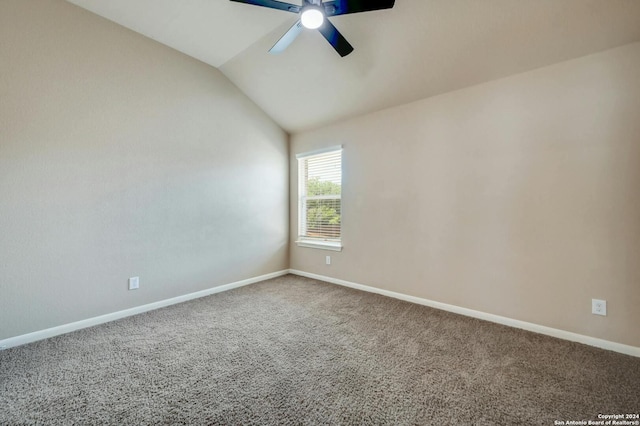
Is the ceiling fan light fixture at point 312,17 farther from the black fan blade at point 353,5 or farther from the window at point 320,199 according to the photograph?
the window at point 320,199

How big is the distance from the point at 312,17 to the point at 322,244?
9.44 feet

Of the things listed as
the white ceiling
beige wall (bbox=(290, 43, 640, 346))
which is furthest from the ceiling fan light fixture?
beige wall (bbox=(290, 43, 640, 346))

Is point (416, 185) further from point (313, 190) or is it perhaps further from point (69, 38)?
point (69, 38)

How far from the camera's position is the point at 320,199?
4.21 metres

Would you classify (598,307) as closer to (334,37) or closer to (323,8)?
(334,37)

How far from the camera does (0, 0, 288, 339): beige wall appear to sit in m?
2.21

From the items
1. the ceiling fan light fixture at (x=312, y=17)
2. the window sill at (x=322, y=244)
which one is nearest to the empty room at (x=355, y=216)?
the ceiling fan light fixture at (x=312, y=17)

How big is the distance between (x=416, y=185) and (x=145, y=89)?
319cm

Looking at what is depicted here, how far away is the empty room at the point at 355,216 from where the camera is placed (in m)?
1.69

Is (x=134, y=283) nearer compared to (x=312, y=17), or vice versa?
(x=312, y=17)

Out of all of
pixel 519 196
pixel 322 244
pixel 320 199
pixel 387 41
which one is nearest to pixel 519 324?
pixel 519 196

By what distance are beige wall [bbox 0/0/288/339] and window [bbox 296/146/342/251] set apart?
39.3 inches

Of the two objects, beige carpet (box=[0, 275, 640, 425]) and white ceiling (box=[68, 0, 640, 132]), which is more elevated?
white ceiling (box=[68, 0, 640, 132])

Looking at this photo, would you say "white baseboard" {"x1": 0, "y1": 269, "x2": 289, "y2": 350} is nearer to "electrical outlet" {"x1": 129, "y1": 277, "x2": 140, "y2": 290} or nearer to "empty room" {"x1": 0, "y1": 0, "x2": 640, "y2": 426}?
"empty room" {"x1": 0, "y1": 0, "x2": 640, "y2": 426}
